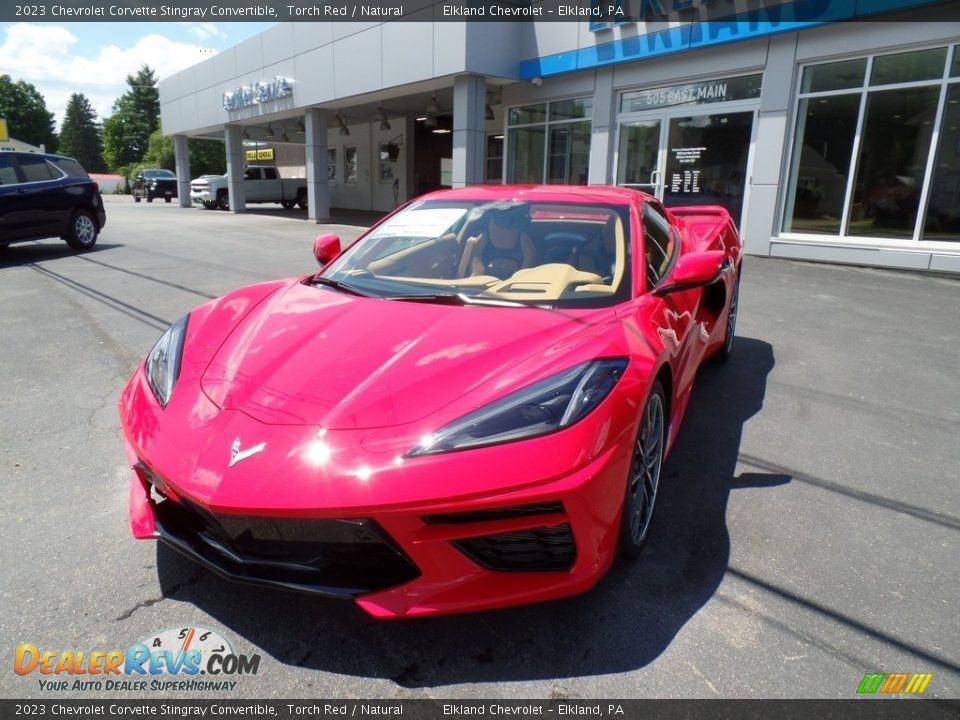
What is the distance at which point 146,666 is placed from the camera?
1.87 m

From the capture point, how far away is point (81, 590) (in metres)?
2.18

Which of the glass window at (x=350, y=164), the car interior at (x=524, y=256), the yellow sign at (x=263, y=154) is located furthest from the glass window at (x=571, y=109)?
the yellow sign at (x=263, y=154)

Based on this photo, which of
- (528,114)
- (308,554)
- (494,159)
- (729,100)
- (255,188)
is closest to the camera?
(308,554)

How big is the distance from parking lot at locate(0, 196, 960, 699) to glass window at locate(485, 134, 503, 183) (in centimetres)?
1593

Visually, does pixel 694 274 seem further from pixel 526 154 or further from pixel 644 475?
pixel 526 154

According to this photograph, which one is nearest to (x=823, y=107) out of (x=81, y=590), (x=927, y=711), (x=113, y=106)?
(x=927, y=711)

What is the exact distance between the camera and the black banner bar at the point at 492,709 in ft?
5.62

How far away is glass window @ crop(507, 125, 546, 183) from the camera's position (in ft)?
50.3

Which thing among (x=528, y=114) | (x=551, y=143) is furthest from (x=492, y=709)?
(x=528, y=114)

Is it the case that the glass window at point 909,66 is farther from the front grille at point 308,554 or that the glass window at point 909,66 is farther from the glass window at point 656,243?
the front grille at point 308,554

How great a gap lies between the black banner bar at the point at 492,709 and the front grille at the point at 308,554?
0.31m

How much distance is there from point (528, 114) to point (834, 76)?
7078 millimetres

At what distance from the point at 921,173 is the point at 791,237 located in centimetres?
199

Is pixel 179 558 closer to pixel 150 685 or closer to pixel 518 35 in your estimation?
pixel 150 685
